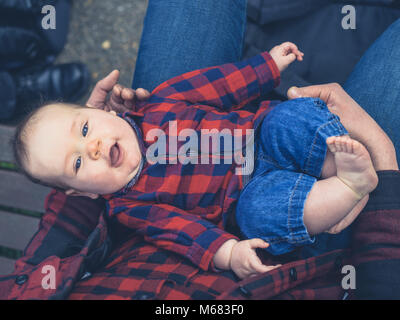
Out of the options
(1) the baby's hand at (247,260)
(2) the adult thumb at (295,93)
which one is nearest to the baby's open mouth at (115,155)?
(1) the baby's hand at (247,260)

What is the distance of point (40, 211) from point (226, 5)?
1135 mm

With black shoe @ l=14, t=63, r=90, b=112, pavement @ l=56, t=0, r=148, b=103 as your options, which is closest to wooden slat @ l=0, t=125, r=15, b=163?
black shoe @ l=14, t=63, r=90, b=112

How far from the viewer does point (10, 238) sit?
54.7 inches

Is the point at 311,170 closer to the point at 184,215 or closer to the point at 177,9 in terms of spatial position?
the point at 184,215

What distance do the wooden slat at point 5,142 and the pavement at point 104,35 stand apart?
522 mm

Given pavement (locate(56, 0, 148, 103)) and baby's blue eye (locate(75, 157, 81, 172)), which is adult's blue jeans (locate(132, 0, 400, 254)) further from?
pavement (locate(56, 0, 148, 103))

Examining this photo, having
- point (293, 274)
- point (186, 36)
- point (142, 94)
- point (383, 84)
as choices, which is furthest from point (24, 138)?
point (383, 84)

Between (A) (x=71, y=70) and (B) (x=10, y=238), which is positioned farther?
(A) (x=71, y=70)

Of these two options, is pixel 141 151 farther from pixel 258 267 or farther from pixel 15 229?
pixel 15 229

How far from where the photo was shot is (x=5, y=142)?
1.47 m

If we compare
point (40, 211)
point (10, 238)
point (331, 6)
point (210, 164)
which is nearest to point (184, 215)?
point (210, 164)

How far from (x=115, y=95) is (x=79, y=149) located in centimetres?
29

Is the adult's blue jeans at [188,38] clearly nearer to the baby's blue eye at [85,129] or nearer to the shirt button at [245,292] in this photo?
the baby's blue eye at [85,129]
